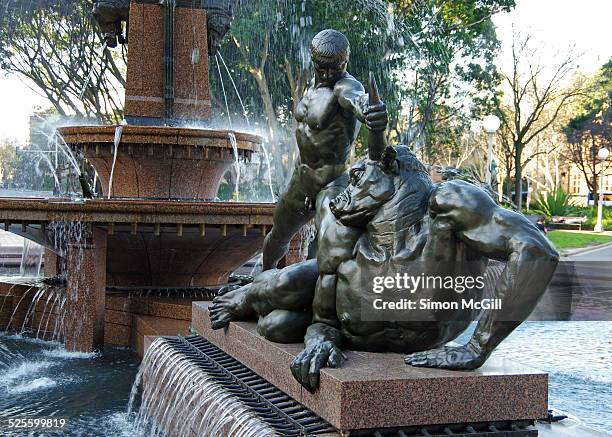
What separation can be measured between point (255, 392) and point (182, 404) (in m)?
0.84

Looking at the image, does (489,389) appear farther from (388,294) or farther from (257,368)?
(257,368)

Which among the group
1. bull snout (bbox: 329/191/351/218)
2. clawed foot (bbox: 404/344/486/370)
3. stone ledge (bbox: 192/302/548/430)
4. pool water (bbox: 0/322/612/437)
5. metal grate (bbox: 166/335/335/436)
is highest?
bull snout (bbox: 329/191/351/218)

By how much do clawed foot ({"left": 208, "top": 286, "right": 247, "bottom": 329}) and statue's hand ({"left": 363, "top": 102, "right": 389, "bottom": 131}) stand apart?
1879 millimetres

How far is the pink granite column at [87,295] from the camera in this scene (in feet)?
29.1

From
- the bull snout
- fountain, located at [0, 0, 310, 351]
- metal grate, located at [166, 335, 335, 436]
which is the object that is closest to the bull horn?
the bull snout

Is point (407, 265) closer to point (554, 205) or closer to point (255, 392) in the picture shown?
point (255, 392)

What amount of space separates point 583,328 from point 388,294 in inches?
330

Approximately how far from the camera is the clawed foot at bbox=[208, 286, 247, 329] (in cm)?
543

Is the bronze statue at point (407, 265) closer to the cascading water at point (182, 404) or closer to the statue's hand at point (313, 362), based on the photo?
the statue's hand at point (313, 362)

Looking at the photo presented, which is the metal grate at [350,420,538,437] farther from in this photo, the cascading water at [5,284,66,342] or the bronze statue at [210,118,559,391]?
the cascading water at [5,284,66,342]

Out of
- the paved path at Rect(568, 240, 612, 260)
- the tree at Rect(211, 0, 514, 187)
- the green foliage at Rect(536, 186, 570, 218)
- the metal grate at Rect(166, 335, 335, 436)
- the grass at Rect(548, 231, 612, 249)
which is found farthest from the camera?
the green foliage at Rect(536, 186, 570, 218)

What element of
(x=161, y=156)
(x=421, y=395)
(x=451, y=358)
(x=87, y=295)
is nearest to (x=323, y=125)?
(x=451, y=358)

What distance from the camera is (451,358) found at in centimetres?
374

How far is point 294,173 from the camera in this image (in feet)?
18.6
